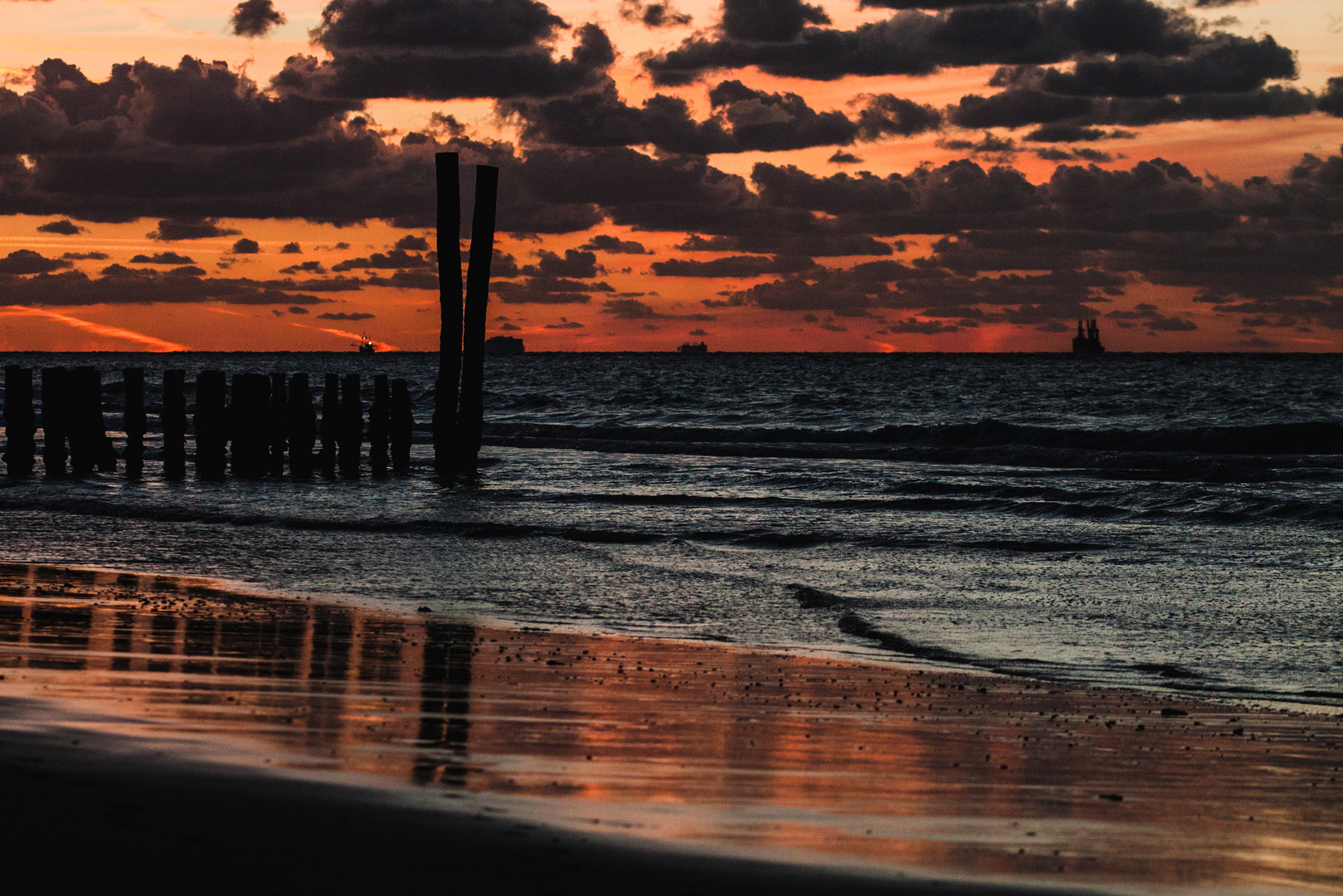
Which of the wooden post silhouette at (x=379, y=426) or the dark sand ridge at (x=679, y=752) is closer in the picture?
the dark sand ridge at (x=679, y=752)

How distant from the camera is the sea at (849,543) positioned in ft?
27.0

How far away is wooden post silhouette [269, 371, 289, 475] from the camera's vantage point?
20062mm

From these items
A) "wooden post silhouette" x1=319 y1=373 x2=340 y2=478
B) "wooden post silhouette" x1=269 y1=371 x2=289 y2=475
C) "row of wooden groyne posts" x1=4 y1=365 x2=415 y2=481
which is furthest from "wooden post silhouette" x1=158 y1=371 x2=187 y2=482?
"wooden post silhouette" x1=319 y1=373 x2=340 y2=478

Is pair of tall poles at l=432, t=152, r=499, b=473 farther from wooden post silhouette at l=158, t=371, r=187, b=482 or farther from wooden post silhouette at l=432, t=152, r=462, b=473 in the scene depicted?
wooden post silhouette at l=158, t=371, r=187, b=482

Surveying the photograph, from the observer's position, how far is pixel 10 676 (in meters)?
5.69

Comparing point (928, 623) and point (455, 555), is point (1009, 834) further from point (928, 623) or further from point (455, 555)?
point (455, 555)

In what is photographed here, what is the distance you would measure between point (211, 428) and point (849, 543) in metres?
10.9

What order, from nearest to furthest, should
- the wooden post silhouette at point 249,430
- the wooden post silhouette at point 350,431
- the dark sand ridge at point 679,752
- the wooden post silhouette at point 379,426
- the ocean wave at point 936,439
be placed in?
1. the dark sand ridge at point 679,752
2. the wooden post silhouette at point 249,430
3. the wooden post silhouette at point 350,431
4. the wooden post silhouette at point 379,426
5. the ocean wave at point 936,439

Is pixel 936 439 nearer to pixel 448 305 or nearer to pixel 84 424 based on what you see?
pixel 448 305

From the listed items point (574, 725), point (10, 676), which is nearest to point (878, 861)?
point (574, 725)

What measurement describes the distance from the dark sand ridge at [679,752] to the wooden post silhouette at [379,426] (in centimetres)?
1291

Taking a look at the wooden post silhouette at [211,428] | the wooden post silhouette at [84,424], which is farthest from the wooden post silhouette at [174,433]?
the wooden post silhouette at [84,424]

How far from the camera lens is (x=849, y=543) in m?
13.1

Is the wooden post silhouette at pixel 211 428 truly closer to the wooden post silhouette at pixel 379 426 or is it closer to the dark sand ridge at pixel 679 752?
the wooden post silhouette at pixel 379 426
